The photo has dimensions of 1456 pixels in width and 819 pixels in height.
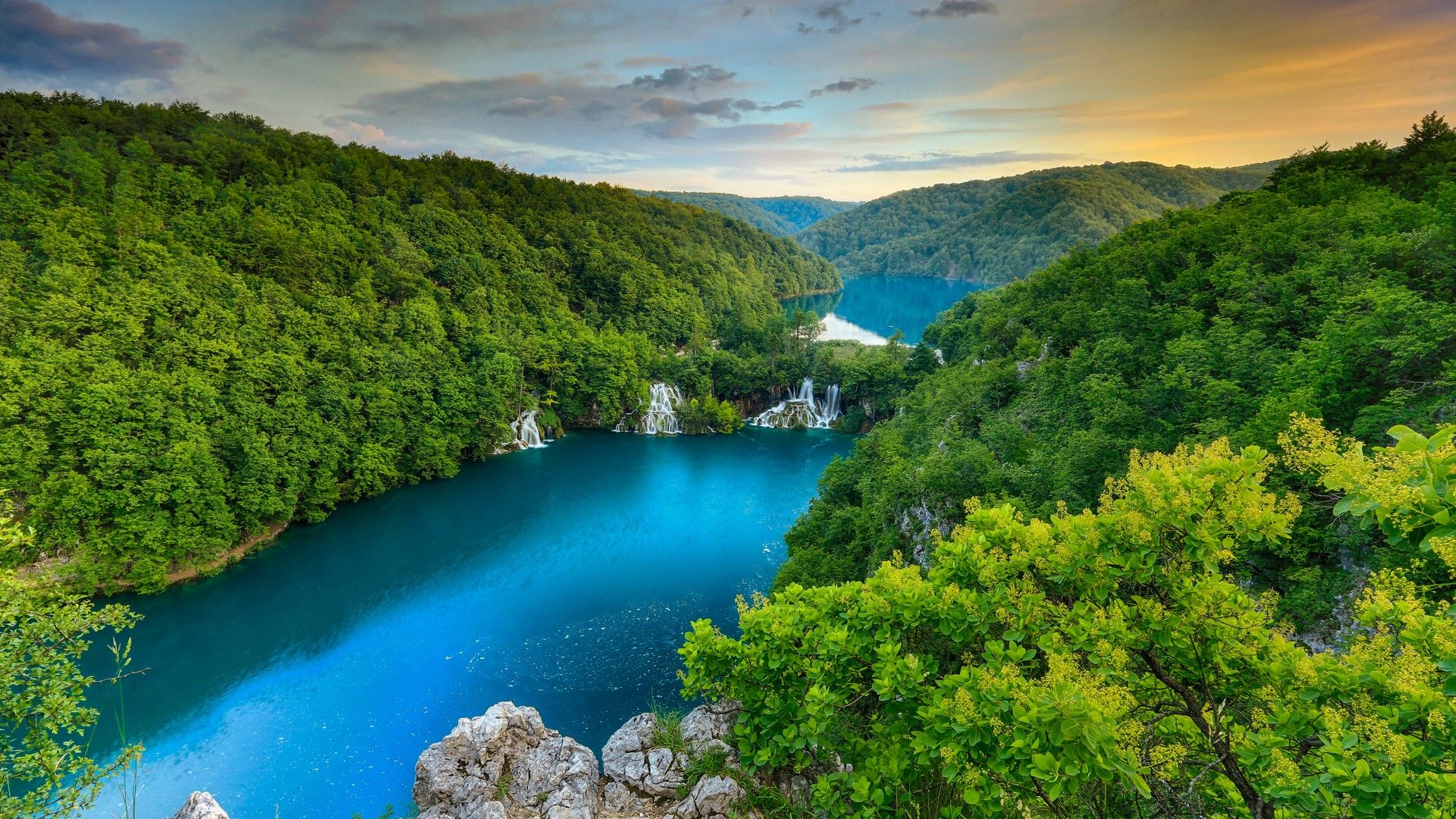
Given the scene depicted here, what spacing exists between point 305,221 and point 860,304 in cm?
9196

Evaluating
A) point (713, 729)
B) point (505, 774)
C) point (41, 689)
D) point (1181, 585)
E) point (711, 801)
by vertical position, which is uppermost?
point (1181, 585)

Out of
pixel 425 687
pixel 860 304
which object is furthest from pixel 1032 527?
pixel 860 304

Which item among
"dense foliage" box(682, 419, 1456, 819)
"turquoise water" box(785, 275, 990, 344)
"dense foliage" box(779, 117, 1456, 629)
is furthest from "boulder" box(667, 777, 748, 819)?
"turquoise water" box(785, 275, 990, 344)

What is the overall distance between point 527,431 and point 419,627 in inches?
833

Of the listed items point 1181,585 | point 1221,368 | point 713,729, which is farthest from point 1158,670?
point 1221,368

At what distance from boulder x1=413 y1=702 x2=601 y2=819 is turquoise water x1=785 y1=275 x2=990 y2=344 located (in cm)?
6808

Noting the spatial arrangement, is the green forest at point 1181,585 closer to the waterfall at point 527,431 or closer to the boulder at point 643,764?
the boulder at point 643,764

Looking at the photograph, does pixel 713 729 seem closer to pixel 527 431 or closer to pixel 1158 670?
pixel 1158 670

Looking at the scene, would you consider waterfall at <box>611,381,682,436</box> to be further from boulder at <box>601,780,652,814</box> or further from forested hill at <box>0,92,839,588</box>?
boulder at <box>601,780,652,814</box>

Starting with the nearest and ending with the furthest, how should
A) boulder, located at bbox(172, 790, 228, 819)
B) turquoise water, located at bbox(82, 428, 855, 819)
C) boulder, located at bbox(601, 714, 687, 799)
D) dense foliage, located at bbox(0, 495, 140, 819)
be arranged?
dense foliage, located at bbox(0, 495, 140, 819)
boulder, located at bbox(172, 790, 228, 819)
boulder, located at bbox(601, 714, 687, 799)
turquoise water, located at bbox(82, 428, 855, 819)

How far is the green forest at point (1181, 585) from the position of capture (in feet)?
13.6

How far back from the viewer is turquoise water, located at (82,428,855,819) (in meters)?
16.2

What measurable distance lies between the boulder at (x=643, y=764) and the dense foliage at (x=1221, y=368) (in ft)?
23.2

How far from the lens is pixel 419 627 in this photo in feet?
72.1
